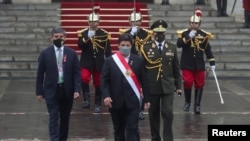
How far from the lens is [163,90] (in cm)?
1275

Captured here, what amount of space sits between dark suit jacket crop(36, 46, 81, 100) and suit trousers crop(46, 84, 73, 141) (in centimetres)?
8

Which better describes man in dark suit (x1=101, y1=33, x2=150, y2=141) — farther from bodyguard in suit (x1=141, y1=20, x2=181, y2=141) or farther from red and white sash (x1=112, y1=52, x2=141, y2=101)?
bodyguard in suit (x1=141, y1=20, x2=181, y2=141)

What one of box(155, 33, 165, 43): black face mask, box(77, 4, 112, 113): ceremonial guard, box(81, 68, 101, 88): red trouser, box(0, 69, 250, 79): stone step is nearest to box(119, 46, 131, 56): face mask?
box(155, 33, 165, 43): black face mask

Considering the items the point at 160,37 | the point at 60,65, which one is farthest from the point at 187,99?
the point at 60,65

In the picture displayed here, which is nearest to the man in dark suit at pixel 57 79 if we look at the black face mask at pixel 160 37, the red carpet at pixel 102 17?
the black face mask at pixel 160 37

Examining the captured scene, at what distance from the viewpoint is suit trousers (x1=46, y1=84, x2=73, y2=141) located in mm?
12383

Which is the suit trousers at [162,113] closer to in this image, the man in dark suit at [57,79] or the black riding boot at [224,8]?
the man in dark suit at [57,79]

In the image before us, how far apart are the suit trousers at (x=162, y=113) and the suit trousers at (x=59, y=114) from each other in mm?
1284

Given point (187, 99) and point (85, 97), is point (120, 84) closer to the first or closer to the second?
point (187, 99)

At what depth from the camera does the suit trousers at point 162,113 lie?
12680 mm

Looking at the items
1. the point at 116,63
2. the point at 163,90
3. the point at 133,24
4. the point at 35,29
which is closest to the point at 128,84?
the point at 116,63

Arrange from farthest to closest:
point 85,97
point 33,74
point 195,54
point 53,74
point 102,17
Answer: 1. point 102,17
2. point 33,74
3. point 85,97
4. point 195,54
5. point 53,74

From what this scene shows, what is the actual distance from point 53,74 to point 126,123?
4.91 ft

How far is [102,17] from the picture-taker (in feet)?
81.6
